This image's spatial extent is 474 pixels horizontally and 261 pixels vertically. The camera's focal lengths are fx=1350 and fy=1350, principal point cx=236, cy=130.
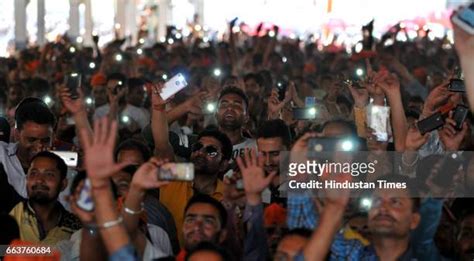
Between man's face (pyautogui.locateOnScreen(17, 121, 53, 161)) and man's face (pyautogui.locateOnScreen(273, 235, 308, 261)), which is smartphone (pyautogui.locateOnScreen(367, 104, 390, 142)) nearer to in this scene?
man's face (pyautogui.locateOnScreen(17, 121, 53, 161))

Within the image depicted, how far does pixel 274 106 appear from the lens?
10086 mm

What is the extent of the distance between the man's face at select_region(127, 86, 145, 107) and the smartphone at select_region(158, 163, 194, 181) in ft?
21.6

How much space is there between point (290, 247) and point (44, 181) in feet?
6.29

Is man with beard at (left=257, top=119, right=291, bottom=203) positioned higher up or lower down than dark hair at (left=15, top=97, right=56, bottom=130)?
lower down

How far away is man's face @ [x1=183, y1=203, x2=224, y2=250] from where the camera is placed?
6.26 meters

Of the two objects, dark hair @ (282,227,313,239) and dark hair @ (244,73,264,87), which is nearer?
dark hair @ (282,227,313,239)

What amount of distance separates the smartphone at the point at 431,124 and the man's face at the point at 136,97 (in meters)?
5.34

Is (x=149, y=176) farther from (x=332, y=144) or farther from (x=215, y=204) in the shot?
(x=332, y=144)

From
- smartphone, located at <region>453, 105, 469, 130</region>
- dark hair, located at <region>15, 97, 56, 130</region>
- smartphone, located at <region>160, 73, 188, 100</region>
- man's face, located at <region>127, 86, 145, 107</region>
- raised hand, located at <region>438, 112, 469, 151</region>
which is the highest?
man's face, located at <region>127, 86, 145, 107</region>

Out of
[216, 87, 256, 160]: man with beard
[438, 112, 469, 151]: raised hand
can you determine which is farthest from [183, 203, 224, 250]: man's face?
[216, 87, 256, 160]: man with beard

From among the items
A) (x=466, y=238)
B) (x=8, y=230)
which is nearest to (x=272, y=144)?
(x=466, y=238)

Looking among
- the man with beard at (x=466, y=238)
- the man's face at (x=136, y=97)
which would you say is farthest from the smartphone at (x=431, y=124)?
the man's face at (x=136, y=97)

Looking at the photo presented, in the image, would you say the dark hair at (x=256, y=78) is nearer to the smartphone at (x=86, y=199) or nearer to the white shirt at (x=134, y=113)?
the white shirt at (x=134, y=113)

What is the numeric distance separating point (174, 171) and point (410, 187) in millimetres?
1491
